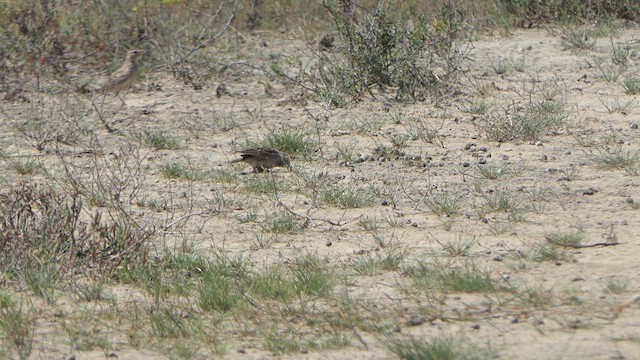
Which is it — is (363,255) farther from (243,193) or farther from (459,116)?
(459,116)

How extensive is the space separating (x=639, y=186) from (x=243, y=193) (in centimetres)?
227

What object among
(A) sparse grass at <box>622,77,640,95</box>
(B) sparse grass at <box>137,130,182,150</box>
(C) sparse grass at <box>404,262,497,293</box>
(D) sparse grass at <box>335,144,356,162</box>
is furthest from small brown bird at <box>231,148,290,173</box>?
(A) sparse grass at <box>622,77,640,95</box>

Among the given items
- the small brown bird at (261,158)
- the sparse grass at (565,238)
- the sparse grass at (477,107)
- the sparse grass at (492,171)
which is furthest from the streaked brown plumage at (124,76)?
the sparse grass at (565,238)

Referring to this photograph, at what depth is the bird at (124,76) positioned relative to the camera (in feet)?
29.8

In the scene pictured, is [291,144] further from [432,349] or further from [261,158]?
[432,349]

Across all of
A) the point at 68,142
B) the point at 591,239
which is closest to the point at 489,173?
the point at 591,239

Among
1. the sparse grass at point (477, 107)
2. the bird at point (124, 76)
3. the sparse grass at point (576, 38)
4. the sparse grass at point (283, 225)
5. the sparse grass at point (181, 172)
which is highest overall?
the sparse grass at point (283, 225)

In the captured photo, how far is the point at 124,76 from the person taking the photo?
9.14m

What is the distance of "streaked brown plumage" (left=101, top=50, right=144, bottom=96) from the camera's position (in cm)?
908

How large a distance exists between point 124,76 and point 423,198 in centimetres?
378

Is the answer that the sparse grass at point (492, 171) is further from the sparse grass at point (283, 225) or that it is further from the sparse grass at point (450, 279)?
the sparse grass at point (450, 279)

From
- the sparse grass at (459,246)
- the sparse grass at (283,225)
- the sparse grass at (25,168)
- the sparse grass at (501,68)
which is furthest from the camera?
the sparse grass at (501,68)

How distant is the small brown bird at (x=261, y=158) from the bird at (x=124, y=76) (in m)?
2.25

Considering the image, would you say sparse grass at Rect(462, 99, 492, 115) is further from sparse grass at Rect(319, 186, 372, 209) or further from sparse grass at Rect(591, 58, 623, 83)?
sparse grass at Rect(319, 186, 372, 209)
